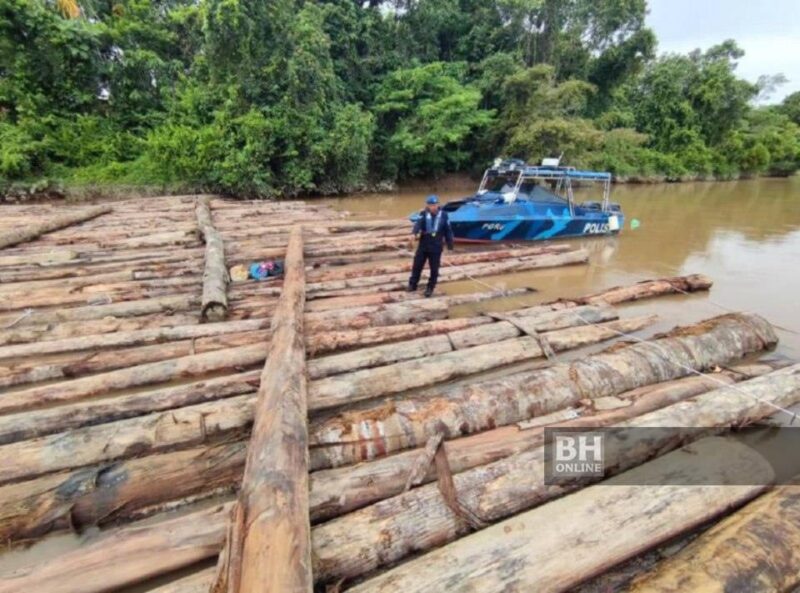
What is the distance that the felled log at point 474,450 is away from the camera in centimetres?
242

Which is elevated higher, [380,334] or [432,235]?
[432,235]

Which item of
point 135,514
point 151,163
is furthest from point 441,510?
point 151,163

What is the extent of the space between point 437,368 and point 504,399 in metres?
0.81

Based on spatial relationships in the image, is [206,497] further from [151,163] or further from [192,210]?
[151,163]

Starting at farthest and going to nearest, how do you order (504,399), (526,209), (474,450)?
1. (526,209)
2. (504,399)
3. (474,450)

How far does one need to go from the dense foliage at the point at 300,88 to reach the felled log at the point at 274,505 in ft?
54.1

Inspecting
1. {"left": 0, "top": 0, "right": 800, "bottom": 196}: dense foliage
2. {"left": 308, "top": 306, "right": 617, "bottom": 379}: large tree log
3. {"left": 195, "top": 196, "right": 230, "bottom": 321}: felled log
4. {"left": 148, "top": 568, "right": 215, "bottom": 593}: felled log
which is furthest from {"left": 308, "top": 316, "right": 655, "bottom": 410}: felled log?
{"left": 0, "top": 0, "right": 800, "bottom": 196}: dense foliage

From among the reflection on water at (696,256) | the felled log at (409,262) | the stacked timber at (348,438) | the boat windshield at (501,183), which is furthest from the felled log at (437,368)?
the boat windshield at (501,183)

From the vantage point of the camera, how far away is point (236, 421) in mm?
3053

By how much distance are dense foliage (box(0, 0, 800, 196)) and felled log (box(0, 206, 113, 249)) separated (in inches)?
286

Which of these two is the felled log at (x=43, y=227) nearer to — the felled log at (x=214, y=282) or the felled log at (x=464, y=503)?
the felled log at (x=214, y=282)

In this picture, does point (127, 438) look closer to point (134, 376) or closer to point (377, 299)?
point (134, 376)

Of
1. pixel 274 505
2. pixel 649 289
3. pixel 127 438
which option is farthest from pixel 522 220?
pixel 274 505

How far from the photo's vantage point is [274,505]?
200 cm
